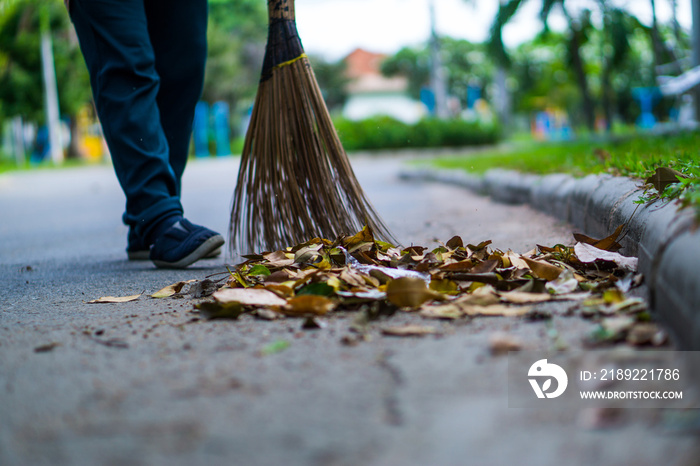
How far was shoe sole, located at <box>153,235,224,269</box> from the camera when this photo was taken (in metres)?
2.22

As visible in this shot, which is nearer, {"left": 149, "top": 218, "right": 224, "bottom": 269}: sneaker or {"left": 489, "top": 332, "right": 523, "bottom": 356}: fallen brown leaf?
{"left": 489, "top": 332, "right": 523, "bottom": 356}: fallen brown leaf

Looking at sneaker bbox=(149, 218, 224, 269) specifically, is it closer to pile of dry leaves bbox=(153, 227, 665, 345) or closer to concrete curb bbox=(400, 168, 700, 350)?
pile of dry leaves bbox=(153, 227, 665, 345)

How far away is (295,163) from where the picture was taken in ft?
7.18

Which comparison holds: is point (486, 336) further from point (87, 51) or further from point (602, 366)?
point (87, 51)

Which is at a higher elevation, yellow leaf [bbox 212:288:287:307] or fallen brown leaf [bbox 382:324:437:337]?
yellow leaf [bbox 212:288:287:307]

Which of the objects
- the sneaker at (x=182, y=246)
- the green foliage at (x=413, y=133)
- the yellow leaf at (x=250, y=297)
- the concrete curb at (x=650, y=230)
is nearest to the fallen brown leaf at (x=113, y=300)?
the yellow leaf at (x=250, y=297)

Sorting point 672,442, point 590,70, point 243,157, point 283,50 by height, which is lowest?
point 672,442

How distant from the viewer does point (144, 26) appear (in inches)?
89.6

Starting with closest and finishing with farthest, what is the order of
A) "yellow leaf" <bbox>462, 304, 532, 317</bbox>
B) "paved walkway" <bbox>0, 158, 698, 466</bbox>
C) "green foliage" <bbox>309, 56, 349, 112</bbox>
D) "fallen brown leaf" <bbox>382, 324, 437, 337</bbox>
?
"paved walkway" <bbox>0, 158, 698, 466</bbox>, "fallen brown leaf" <bbox>382, 324, 437, 337</bbox>, "yellow leaf" <bbox>462, 304, 532, 317</bbox>, "green foliage" <bbox>309, 56, 349, 112</bbox>

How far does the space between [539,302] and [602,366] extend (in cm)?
44

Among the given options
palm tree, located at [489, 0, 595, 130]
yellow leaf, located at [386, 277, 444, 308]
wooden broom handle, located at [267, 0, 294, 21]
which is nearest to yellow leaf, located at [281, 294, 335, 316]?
yellow leaf, located at [386, 277, 444, 308]

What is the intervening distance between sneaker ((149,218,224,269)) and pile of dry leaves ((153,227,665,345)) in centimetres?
37

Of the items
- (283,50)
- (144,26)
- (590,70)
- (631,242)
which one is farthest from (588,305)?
(590,70)

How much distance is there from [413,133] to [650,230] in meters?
15.1
